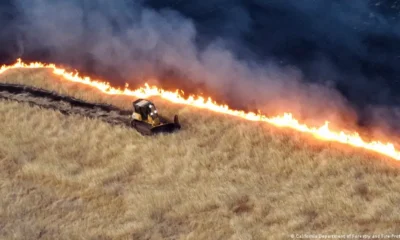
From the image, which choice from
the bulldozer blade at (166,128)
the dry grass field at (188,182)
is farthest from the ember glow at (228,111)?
the bulldozer blade at (166,128)

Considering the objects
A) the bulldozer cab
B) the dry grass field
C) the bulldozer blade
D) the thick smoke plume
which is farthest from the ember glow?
the bulldozer cab

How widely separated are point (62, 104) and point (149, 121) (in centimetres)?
518

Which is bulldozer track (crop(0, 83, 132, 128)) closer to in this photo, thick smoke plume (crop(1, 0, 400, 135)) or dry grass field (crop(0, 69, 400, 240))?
dry grass field (crop(0, 69, 400, 240))

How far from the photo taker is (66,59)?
1211 inches

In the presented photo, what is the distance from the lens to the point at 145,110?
22.9 m

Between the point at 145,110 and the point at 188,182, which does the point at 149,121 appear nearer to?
the point at 145,110

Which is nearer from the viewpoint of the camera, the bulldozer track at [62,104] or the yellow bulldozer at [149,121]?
the yellow bulldozer at [149,121]

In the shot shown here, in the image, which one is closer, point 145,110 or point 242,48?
point 145,110

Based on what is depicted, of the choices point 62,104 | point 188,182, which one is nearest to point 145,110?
point 188,182

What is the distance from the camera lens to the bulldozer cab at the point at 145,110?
22844 mm

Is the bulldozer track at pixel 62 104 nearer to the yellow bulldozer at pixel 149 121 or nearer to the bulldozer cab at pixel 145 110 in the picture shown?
the yellow bulldozer at pixel 149 121

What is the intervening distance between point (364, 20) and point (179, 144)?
14217 mm

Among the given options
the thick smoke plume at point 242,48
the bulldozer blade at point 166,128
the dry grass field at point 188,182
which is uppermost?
the thick smoke plume at point 242,48

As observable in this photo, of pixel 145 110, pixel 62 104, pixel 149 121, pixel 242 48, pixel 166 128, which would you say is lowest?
pixel 166 128
